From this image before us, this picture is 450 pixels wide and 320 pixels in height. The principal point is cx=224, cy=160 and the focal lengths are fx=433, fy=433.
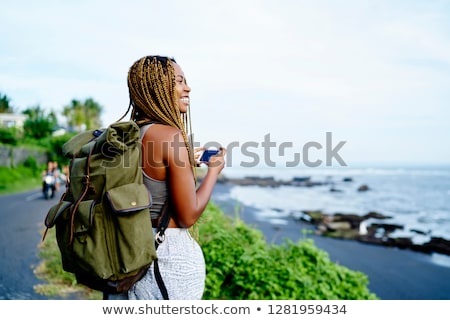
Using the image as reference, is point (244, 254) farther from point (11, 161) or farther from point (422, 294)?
point (11, 161)

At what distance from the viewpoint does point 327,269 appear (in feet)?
19.9

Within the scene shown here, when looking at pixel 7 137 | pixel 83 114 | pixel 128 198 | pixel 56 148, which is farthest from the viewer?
pixel 83 114

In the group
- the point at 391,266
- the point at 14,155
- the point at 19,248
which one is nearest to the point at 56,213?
the point at 19,248

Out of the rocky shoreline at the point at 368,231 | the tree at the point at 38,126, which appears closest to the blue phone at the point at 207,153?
the rocky shoreline at the point at 368,231

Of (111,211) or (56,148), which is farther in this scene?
(56,148)

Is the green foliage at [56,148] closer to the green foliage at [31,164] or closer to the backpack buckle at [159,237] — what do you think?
the green foliage at [31,164]

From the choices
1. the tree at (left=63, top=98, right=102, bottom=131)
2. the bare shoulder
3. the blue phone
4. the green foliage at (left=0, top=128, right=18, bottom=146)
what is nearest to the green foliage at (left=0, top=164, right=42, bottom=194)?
the green foliage at (left=0, top=128, right=18, bottom=146)

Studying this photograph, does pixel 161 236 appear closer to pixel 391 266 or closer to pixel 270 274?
pixel 270 274

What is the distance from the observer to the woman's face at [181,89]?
1.91 metres

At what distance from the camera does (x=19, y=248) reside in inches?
269

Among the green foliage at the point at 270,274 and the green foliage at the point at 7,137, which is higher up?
the green foliage at the point at 7,137

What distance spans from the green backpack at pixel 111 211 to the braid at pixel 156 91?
0.23 m

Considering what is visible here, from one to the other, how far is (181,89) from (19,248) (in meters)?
6.04
